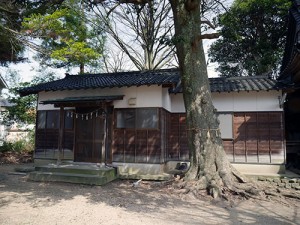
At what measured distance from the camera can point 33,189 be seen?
8141 mm

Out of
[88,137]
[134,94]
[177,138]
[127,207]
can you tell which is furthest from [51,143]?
[127,207]

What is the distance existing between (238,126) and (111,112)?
5617 millimetres

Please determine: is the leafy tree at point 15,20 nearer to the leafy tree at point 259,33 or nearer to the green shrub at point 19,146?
the green shrub at point 19,146

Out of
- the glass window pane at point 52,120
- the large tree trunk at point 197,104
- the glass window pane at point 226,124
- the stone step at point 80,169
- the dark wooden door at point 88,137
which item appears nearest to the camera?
the large tree trunk at point 197,104

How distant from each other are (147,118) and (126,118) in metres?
0.97

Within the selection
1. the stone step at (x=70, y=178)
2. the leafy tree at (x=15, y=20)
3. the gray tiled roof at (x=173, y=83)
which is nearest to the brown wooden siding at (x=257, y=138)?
the gray tiled roof at (x=173, y=83)

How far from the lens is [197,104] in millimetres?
8219

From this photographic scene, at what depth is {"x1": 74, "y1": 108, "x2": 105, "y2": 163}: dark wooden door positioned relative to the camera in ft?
35.8

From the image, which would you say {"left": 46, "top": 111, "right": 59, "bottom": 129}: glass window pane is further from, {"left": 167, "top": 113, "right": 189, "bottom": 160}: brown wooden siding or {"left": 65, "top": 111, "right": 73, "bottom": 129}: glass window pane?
{"left": 167, "top": 113, "right": 189, "bottom": 160}: brown wooden siding

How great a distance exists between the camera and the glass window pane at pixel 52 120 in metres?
11.9

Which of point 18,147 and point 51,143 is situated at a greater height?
point 51,143

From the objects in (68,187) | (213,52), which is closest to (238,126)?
(68,187)

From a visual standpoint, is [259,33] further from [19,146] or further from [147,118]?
[19,146]

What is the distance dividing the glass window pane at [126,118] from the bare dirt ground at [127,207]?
2984mm
